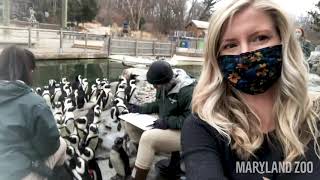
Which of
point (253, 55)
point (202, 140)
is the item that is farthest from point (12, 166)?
point (253, 55)

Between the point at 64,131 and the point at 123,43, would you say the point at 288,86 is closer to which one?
the point at 64,131

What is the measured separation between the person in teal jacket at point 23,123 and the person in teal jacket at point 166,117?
870 mm

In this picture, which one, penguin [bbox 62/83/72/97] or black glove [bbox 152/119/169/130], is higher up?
black glove [bbox 152/119/169/130]

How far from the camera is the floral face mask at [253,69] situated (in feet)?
3.52

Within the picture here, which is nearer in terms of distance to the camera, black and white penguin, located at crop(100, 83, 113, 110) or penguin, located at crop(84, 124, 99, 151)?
penguin, located at crop(84, 124, 99, 151)

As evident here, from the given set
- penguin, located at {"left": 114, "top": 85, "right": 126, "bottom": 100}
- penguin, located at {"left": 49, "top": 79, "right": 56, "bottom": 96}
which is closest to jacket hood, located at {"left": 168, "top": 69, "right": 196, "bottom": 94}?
penguin, located at {"left": 49, "top": 79, "right": 56, "bottom": 96}

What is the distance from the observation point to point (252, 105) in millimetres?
1110

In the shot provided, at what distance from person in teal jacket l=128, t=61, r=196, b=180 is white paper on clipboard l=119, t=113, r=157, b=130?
32 centimetres

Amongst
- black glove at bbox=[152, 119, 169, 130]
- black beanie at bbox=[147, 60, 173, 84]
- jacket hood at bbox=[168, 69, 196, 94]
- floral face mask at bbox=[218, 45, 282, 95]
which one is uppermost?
floral face mask at bbox=[218, 45, 282, 95]

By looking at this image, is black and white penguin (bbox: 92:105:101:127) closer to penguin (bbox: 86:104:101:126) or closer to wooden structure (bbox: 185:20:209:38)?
penguin (bbox: 86:104:101:126)

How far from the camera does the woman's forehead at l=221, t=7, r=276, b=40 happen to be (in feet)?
3.50

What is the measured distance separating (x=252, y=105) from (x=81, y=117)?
11.6 feet

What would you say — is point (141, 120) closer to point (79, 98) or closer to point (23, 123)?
point (23, 123)

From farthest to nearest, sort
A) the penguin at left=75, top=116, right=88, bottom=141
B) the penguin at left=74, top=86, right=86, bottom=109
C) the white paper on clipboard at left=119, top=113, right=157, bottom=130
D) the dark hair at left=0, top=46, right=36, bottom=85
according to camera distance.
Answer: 1. the penguin at left=74, top=86, right=86, bottom=109
2. the penguin at left=75, top=116, right=88, bottom=141
3. the white paper on clipboard at left=119, top=113, right=157, bottom=130
4. the dark hair at left=0, top=46, right=36, bottom=85
